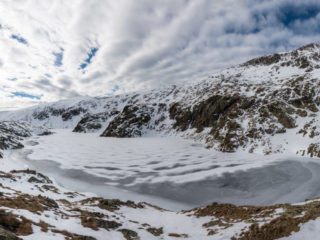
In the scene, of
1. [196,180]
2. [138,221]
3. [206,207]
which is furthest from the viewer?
[196,180]

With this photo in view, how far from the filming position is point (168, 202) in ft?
63.2

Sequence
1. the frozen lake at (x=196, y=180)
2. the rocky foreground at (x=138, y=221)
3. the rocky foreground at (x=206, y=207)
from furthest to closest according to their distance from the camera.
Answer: the frozen lake at (x=196, y=180) < the rocky foreground at (x=206, y=207) < the rocky foreground at (x=138, y=221)

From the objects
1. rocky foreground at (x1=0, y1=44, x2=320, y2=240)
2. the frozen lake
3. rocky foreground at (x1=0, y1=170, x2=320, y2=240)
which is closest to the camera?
rocky foreground at (x1=0, y1=170, x2=320, y2=240)

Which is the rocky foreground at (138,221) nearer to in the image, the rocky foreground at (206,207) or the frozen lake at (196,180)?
the rocky foreground at (206,207)

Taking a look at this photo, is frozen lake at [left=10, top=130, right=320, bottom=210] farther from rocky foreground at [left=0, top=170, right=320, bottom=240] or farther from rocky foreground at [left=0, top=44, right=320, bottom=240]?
rocky foreground at [left=0, top=170, right=320, bottom=240]

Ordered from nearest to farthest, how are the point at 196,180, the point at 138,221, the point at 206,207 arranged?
the point at 138,221 < the point at 206,207 < the point at 196,180

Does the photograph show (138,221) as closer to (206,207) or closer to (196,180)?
(206,207)

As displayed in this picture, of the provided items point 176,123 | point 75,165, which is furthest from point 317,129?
point 176,123

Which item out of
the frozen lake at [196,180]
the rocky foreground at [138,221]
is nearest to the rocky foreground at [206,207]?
the rocky foreground at [138,221]

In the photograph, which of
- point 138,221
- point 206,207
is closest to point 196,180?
point 206,207

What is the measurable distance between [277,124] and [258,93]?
22.5 meters

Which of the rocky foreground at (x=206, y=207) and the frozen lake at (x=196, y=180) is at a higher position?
the rocky foreground at (x=206, y=207)

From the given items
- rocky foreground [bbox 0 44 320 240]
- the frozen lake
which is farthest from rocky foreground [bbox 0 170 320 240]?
the frozen lake

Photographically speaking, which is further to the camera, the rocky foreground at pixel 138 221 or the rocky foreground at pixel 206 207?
the rocky foreground at pixel 206 207
